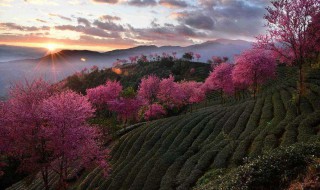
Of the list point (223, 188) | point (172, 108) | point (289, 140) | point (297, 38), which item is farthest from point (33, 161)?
point (172, 108)

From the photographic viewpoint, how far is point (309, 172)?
622 inches

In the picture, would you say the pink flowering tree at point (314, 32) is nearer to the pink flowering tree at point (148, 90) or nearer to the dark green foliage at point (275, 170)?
the dark green foliage at point (275, 170)

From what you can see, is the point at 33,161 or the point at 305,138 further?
the point at 33,161

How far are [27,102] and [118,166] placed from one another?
14.1 meters

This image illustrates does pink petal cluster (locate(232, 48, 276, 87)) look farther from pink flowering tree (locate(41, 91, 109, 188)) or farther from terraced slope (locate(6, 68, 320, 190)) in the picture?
pink flowering tree (locate(41, 91, 109, 188))

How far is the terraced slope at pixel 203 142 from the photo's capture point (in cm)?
3000

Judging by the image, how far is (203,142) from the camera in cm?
3891

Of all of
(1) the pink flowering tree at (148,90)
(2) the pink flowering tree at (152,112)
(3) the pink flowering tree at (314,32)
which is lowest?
(2) the pink flowering tree at (152,112)

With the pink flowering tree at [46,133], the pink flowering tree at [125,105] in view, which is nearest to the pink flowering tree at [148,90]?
the pink flowering tree at [125,105]

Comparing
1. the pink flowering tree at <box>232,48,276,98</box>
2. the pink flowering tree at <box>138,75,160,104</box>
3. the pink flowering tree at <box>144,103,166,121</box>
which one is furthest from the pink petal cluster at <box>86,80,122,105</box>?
the pink flowering tree at <box>232,48,276,98</box>

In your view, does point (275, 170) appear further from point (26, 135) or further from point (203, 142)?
point (26, 135)

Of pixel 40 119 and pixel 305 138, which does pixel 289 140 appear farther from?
pixel 40 119

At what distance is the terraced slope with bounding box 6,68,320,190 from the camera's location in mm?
30000

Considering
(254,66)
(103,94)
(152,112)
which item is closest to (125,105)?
(103,94)
